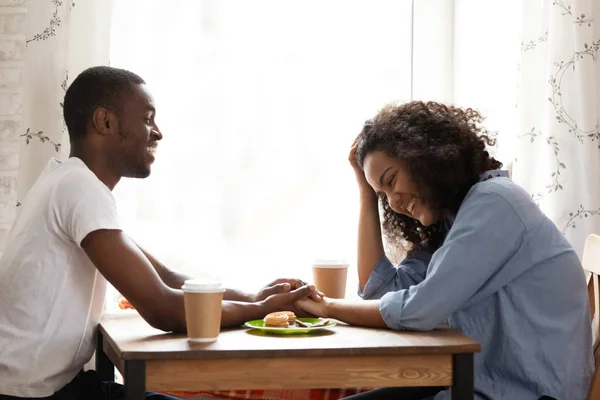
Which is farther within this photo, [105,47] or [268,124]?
[268,124]

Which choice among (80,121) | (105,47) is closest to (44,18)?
(105,47)

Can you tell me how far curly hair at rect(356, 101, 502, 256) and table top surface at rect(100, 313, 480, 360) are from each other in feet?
1.03

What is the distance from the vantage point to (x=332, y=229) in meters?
3.09

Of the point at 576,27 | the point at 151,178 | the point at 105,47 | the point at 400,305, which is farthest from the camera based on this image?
the point at 151,178

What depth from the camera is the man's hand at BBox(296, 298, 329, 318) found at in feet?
5.95

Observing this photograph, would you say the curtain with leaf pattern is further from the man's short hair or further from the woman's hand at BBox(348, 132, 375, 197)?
the woman's hand at BBox(348, 132, 375, 197)

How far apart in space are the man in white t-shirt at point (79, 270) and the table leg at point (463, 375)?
448mm

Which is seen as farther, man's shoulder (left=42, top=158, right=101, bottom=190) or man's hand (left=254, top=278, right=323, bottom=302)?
man's hand (left=254, top=278, right=323, bottom=302)

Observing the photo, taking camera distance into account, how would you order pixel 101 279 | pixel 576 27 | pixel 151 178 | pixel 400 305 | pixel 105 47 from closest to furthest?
1. pixel 400 305
2. pixel 101 279
3. pixel 576 27
4. pixel 105 47
5. pixel 151 178

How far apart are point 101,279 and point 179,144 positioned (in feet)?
4.10

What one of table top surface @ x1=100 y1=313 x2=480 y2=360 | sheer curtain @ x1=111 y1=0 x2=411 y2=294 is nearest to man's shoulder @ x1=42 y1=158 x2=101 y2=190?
table top surface @ x1=100 y1=313 x2=480 y2=360

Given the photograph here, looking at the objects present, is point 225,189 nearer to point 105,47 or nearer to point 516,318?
point 105,47

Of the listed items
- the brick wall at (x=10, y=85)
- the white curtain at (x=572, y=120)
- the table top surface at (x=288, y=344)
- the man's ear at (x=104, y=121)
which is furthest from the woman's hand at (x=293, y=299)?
the brick wall at (x=10, y=85)

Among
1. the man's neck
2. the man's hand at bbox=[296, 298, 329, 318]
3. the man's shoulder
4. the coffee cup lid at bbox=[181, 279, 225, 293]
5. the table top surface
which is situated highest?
the man's neck
